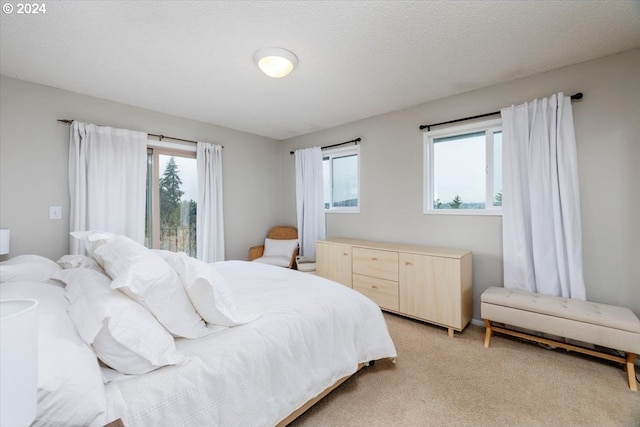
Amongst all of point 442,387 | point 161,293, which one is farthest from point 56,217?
point 442,387

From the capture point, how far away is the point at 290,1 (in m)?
1.61

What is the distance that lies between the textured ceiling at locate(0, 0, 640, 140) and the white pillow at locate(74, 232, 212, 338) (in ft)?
4.95

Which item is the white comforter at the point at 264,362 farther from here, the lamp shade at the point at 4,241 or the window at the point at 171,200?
the window at the point at 171,200

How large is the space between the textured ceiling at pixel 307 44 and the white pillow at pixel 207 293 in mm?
1561

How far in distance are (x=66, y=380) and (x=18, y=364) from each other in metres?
0.39

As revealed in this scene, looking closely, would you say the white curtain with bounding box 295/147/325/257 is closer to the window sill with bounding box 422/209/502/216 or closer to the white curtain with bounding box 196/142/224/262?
the white curtain with bounding box 196/142/224/262

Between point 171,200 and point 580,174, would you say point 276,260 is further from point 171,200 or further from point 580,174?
point 580,174

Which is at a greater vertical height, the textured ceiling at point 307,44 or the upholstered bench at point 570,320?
the textured ceiling at point 307,44

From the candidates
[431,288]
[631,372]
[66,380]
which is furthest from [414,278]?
[66,380]

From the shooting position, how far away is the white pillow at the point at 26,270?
5.47 ft

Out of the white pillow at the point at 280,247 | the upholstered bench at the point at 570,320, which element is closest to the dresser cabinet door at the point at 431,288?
the upholstered bench at the point at 570,320

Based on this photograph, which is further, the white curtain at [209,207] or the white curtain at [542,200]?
the white curtain at [209,207]

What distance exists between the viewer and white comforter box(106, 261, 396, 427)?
101cm

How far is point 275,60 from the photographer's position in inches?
84.2
